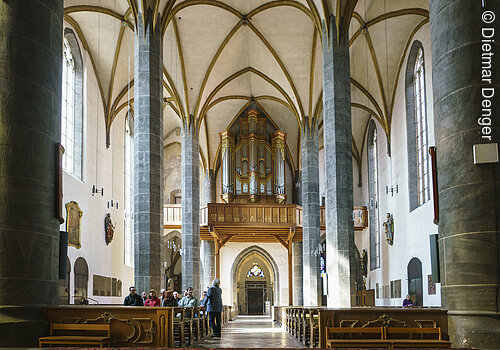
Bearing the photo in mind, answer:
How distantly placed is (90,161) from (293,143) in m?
13.7

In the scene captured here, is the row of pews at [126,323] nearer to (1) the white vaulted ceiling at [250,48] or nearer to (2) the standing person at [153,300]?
(2) the standing person at [153,300]

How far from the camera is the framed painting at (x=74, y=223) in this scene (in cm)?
2019

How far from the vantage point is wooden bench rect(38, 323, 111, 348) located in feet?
25.4

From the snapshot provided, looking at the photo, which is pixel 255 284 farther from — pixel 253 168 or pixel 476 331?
pixel 476 331

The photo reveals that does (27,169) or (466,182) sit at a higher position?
(27,169)

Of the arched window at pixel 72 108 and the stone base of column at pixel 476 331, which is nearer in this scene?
the stone base of column at pixel 476 331

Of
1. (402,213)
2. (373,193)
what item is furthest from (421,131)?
(373,193)

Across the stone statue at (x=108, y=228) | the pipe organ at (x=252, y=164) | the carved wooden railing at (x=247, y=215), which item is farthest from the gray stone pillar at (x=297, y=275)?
the stone statue at (x=108, y=228)

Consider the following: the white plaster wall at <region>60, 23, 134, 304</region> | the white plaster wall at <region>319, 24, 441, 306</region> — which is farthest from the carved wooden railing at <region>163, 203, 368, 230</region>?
the white plaster wall at <region>319, 24, 441, 306</region>

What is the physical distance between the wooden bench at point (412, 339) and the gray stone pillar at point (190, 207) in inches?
692

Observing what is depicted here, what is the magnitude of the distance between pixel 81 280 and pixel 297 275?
13.1m

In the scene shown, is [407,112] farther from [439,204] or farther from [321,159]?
[439,204]

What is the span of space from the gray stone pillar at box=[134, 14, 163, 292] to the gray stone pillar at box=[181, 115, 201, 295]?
31.9ft

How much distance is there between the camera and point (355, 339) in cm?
880
